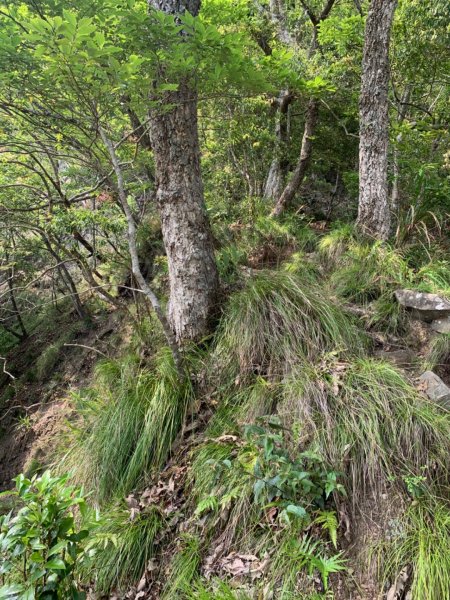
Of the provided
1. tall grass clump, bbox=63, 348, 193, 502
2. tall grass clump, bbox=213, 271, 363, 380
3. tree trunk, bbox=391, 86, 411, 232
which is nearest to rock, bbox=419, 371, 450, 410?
tall grass clump, bbox=213, 271, 363, 380

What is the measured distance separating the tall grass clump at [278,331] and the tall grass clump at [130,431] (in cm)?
49

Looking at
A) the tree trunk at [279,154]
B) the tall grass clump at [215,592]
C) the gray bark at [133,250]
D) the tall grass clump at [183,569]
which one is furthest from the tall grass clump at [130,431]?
the tree trunk at [279,154]

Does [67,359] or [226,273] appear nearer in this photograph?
[226,273]

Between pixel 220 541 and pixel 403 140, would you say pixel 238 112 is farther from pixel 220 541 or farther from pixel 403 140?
pixel 220 541

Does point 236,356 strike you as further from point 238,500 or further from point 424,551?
point 424,551

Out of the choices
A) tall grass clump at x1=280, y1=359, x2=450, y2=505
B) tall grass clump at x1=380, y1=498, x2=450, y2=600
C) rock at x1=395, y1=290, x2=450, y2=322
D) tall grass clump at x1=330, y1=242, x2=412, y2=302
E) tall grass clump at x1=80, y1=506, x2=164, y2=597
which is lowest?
tall grass clump at x1=80, y1=506, x2=164, y2=597

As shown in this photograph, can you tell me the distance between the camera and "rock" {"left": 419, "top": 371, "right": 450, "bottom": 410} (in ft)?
7.12

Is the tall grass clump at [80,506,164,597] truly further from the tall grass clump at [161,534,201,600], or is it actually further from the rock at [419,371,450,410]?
the rock at [419,371,450,410]

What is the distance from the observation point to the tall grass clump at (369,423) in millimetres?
1895

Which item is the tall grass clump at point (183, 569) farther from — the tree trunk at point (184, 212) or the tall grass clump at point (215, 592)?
the tree trunk at point (184, 212)

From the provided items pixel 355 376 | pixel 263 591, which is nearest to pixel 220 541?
pixel 263 591

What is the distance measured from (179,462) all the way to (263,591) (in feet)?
3.25

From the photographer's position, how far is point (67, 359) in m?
6.25

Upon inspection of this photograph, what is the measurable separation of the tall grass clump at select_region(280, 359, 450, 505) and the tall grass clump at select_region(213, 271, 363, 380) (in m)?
0.29
